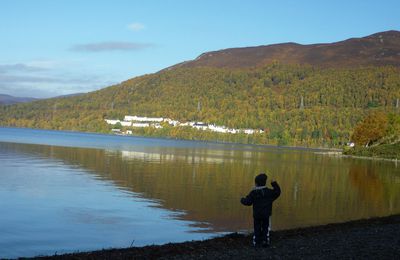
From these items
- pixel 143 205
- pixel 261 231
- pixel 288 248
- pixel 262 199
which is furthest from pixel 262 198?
pixel 143 205

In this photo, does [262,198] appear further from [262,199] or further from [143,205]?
[143,205]

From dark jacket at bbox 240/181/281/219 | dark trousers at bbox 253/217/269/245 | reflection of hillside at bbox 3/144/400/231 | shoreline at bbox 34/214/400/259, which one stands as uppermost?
dark jacket at bbox 240/181/281/219

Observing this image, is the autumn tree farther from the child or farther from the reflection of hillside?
the child

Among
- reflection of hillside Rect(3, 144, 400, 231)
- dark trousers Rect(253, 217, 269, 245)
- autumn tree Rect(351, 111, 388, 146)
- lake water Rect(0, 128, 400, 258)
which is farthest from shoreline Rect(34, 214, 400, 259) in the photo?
autumn tree Rect(351, 111, 388, 146)

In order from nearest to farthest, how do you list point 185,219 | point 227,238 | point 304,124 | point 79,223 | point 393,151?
point 227,238 < point 79,223 < point 185,219 < point 393,151 < point 304,124

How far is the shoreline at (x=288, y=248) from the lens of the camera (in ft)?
45.1

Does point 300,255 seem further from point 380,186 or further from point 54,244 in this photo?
point 380,186

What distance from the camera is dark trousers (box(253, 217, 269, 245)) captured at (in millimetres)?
14656

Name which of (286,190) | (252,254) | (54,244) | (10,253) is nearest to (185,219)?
(54,244)

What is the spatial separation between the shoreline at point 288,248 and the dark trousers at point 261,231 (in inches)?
10.1

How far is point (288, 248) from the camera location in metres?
14.7

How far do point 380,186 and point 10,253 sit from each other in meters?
33.0

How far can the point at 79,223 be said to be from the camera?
2278 cm

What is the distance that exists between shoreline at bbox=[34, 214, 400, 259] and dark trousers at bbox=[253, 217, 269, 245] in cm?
26
